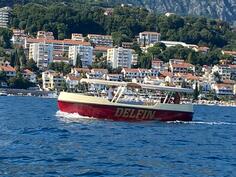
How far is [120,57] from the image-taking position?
7628 inches

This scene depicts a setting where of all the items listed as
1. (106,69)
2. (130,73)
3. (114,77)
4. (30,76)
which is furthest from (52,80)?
(130,73)

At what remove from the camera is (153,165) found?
2961cm

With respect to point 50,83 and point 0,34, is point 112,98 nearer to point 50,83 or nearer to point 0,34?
point 50,83

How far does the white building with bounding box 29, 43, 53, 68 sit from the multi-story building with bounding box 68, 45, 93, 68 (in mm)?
5967

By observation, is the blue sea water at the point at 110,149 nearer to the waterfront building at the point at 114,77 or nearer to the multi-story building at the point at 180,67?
the waterfront building at the point at 114,77

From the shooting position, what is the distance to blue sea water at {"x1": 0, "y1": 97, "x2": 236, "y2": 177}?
28.0 m

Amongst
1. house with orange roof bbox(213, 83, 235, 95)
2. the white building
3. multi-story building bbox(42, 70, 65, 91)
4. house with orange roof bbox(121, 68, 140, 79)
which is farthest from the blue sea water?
the white building

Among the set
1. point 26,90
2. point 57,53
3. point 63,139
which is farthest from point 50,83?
point 63,139

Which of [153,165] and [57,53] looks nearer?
[153,165]

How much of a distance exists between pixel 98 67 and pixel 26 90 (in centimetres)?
4102

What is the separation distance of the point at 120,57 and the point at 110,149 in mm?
159997

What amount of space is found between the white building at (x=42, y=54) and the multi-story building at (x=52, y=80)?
23668mm

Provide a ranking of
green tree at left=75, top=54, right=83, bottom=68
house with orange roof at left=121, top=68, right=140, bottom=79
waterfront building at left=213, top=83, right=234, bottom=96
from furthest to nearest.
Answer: green tree at left=75, top=54, right=83, bottom=68 → waterfront building at left=213, top=83, right=234, bottom=96 → house with orange roof at left=121, top=68, right=140, bottom=79

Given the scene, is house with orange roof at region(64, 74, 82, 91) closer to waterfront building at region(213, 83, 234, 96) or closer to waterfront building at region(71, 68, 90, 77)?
waterfront building at region(71, 68, 90, 77)
